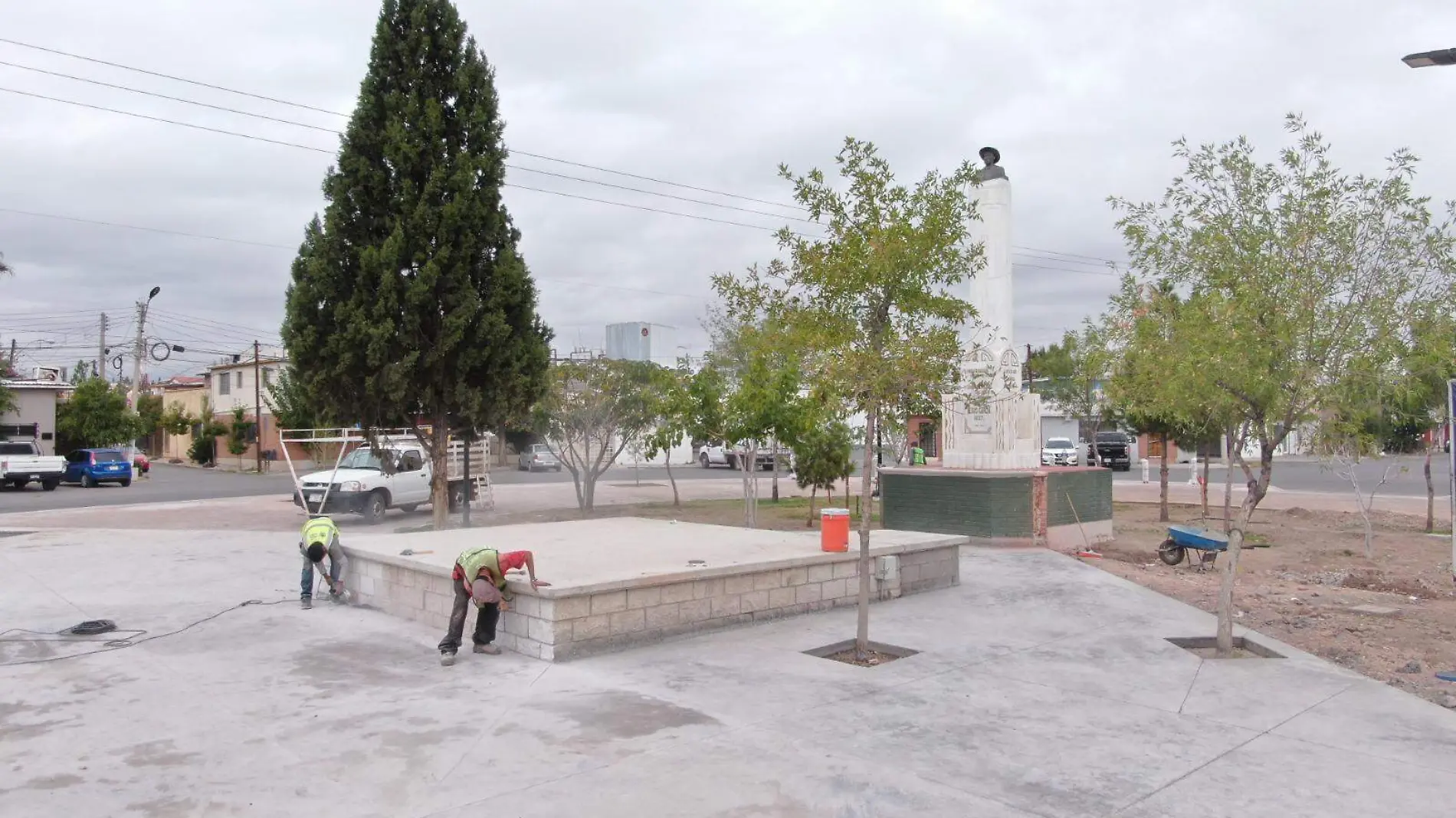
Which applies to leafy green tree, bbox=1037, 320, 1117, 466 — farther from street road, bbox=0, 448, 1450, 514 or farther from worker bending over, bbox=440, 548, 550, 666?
worker bending over, bbox=440, 548, 550, 666

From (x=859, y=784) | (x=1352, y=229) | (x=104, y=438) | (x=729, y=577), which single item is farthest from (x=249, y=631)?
(x=104, y=438)

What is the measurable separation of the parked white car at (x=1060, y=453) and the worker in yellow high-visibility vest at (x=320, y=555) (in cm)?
3755

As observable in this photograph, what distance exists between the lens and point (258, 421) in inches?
1890

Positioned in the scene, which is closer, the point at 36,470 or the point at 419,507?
the point at 419,507

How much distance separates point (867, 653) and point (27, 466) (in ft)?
123

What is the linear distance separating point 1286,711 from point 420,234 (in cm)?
1541

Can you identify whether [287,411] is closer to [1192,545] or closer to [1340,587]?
[1192,545]

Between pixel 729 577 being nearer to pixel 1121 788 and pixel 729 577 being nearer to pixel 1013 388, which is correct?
pixel 1121 788

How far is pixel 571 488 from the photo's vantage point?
35656mm

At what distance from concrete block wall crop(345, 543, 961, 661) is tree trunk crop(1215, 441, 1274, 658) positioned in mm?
3810

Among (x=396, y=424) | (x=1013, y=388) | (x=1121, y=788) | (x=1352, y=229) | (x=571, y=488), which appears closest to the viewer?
(x=1121, y=788)

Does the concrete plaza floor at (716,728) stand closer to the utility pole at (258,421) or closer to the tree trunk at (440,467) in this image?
the tree trunk at (440,467)

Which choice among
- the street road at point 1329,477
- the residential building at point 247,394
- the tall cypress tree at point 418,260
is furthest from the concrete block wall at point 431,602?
the residential building at point 247,394

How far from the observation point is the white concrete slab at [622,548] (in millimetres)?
9391
